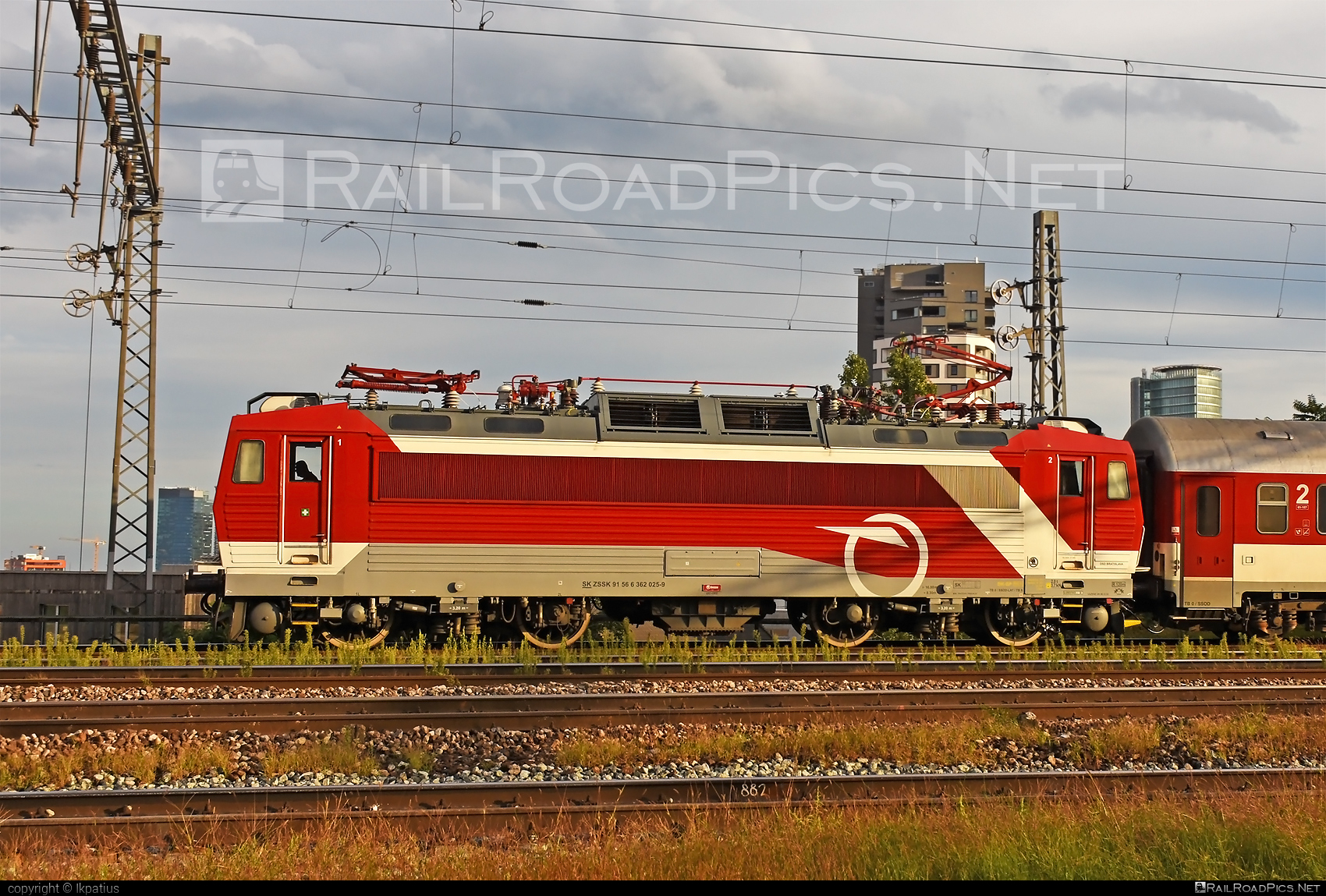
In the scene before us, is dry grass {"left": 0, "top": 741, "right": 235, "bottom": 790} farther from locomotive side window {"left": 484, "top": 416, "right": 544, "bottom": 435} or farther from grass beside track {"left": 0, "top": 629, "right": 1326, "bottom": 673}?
locomotive side window {"left": 484, "top": 416, "right": 544, "bottom": 435}

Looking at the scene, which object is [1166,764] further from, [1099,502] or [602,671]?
[1099,502]

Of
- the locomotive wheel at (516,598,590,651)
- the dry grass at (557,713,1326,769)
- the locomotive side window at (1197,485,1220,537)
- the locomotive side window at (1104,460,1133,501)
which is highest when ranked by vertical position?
the locomotive side window at (1104,460,1133,501)

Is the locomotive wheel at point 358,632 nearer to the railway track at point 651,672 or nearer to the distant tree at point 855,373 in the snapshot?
the railway track at point 651,672

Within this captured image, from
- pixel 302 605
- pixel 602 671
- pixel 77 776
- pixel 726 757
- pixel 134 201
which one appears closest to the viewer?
pixel 77 776

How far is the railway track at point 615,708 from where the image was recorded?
40.2 ft

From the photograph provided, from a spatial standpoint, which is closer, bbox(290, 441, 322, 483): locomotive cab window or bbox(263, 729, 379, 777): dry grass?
bbox(263, 729, 379, 777): dry grass

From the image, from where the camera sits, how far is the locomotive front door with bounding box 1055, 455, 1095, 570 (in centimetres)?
2005

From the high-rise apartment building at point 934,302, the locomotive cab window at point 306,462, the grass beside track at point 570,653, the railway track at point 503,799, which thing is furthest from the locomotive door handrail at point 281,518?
the high-rise apartment building at point 934,302

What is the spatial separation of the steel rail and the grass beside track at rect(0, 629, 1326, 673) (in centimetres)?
18

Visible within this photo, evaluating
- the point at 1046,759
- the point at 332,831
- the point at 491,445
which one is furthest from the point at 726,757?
the point at 491,445

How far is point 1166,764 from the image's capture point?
11969 mm

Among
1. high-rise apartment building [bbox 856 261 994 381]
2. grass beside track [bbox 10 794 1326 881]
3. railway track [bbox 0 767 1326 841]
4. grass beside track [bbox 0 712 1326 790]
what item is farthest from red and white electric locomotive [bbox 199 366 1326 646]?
high-rise apartment building [bbox 856 261 994 381]

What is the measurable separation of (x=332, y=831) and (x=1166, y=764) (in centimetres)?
879

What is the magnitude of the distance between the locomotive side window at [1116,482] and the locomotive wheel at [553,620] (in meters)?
9.90
